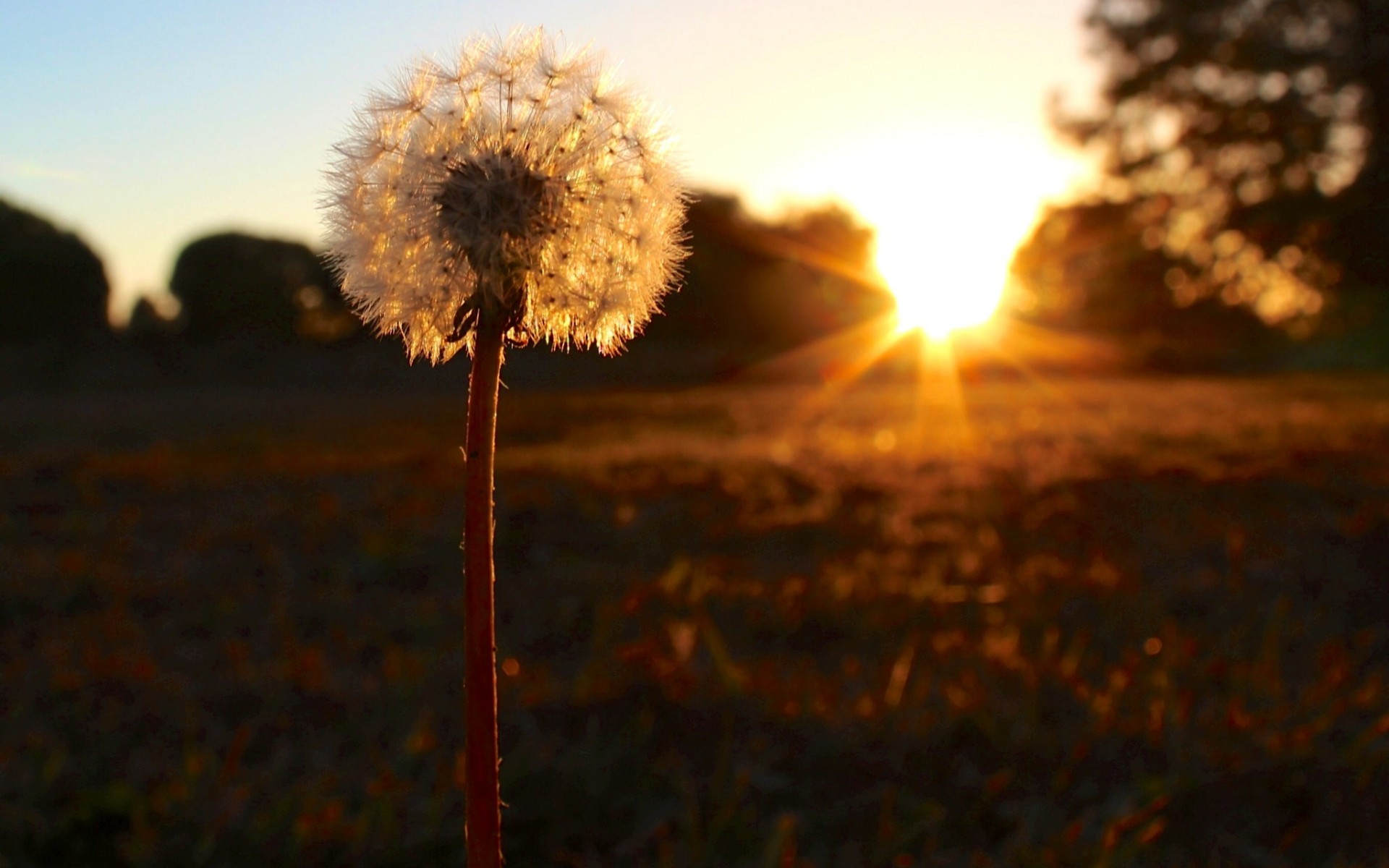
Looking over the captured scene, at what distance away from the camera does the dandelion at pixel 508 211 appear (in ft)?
4.74

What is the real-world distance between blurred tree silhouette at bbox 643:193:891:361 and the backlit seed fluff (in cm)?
2434

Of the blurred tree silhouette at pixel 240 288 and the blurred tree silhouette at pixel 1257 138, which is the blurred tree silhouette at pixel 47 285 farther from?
the blurred tree silhouette at pixel 1257 138

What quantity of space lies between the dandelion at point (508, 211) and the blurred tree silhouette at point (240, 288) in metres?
19.6

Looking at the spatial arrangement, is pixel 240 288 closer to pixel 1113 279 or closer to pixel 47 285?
pixel 47 285

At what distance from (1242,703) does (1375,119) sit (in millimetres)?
7337

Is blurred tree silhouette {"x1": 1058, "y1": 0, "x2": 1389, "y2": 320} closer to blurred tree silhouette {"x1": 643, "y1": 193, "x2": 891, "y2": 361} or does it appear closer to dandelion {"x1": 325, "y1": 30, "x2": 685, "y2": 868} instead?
dandelion {"x1": 325, "y1": 30, "x2": 685, "y2": 868}

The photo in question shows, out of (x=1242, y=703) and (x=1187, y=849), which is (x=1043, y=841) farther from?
(x=1242, y=703)

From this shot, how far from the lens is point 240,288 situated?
21984 mm

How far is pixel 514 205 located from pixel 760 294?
2901cm

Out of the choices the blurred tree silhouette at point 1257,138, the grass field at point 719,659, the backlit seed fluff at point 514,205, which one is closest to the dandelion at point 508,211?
the backlit seed fluff at point 514,205

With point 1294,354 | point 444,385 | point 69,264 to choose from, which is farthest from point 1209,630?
point 1294,354

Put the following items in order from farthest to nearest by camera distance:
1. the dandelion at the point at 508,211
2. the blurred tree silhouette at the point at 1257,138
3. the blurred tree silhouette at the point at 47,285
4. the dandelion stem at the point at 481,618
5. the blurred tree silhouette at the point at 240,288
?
1. the blurred tree silhouette at the point at 240,288
2. the blurred tree silhouette at the point at 47,285
3. the blurred tree silhouette at the point at 1257,138
4. the dandelion at the point at 508,211
5. the dandelion stem at the point at 481,618

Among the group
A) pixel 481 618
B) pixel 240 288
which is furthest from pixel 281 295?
pixel 481 618

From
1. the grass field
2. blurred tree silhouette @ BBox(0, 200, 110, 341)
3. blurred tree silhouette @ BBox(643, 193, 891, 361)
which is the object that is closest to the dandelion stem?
the grass field
